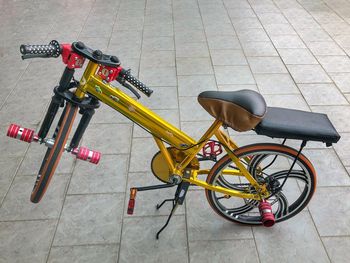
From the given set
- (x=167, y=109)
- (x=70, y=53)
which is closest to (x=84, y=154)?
(x=70, y=53)

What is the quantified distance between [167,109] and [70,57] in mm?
→ 1887

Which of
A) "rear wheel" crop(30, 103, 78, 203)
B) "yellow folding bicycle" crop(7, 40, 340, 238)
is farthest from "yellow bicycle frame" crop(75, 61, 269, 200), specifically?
"rear wheel" crop(30, 103, 78, 203)

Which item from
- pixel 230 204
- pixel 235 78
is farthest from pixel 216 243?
Result: pixel 235 78

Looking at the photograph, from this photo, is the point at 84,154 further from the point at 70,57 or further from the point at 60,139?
the point at 70,57

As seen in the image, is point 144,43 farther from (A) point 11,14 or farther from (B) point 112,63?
(B) point 112,63

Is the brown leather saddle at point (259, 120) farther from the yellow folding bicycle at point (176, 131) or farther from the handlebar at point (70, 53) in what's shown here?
the handlebar at point (70, 53)

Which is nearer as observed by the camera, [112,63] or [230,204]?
[112,63]

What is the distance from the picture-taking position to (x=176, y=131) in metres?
1.93

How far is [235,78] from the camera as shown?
3.81m

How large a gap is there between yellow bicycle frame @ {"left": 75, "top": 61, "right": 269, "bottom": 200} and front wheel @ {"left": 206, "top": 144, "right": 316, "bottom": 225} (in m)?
0.06

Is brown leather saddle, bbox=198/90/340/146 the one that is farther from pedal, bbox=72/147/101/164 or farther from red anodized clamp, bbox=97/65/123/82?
pedal, bbox=72/147/101/164

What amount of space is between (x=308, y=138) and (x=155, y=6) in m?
4.60

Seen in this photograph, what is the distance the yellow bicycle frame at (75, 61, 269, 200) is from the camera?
5.49 ft

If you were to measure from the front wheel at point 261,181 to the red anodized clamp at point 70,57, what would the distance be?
1027 mm
